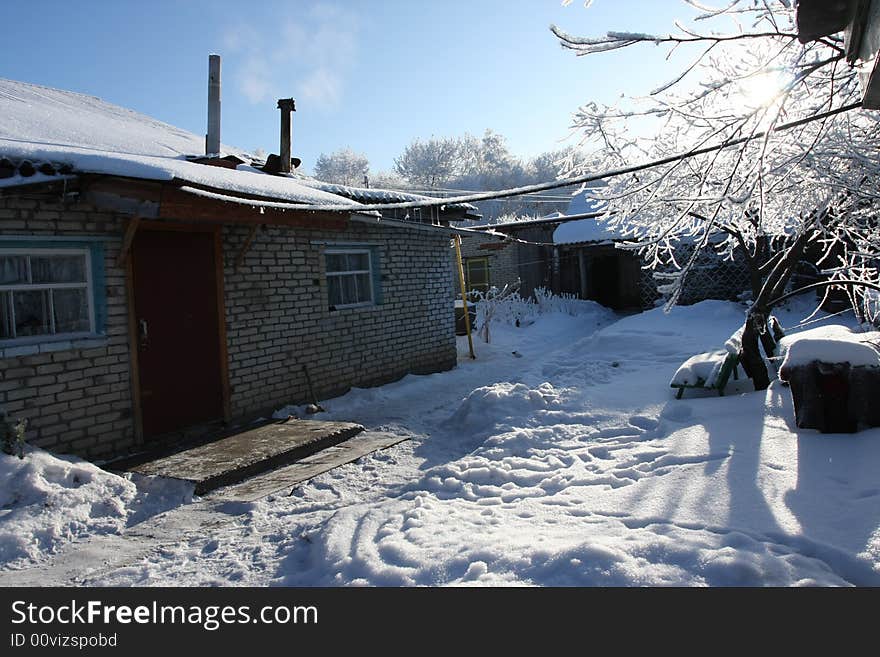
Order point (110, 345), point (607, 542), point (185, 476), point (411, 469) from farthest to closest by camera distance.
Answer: point (110, 345) < point (411, 469) < point (185, 476) < point (607, 542)

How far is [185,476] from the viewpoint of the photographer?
5.15 meters

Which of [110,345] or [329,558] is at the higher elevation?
[110,345]

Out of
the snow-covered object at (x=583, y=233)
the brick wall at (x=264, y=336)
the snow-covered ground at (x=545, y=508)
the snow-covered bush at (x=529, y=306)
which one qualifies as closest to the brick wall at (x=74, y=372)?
the brick wall at (x=264, y=336)

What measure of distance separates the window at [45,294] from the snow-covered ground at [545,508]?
1.30 metres

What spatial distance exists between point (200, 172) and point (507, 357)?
7968 mm

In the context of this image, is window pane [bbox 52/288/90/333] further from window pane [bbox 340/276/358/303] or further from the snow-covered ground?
window pane [bbox 340/276/358/303]

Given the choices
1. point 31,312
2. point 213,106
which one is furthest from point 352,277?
point 31,312

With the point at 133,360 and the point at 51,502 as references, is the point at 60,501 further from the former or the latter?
the point at 133,360

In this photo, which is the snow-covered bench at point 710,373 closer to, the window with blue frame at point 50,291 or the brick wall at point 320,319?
the brick wall at point 320,319

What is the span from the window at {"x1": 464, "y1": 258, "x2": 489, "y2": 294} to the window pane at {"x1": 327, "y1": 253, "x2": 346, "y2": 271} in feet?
44.3

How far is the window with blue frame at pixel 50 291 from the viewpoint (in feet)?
17.7
